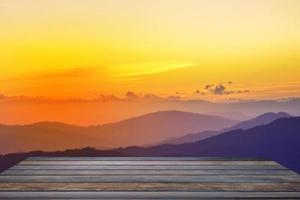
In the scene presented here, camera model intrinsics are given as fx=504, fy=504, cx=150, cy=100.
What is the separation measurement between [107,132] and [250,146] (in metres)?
1.04

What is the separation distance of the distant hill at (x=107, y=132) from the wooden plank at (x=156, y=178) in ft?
3.75

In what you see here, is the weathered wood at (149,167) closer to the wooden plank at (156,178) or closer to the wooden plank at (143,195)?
the wooden plank at (156,178)


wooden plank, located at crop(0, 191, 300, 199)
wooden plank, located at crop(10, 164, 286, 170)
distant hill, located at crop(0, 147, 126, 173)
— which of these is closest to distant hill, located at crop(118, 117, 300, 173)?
distant hill, located at crop(0, 147, 126, 173)

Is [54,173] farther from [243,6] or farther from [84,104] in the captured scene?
[243,6]

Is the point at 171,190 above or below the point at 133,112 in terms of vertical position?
below

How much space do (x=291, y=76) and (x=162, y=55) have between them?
0.92 m

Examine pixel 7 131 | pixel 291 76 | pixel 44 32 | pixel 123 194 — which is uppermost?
pixel 44 32

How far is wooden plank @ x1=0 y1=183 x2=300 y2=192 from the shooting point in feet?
7.03

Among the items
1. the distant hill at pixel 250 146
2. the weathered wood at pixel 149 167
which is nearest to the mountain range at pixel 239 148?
the distant hill at pixel 250 146

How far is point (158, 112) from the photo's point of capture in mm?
3625

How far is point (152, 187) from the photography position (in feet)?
7.16

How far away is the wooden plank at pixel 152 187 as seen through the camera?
214 centimetres

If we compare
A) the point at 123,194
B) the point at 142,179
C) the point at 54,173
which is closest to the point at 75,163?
the point at 54,173

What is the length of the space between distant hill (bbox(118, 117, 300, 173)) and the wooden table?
21.2 inches
